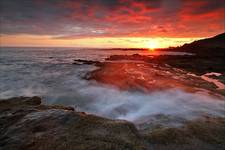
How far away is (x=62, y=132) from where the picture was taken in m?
4.18

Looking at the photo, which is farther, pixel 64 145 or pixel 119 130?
pixel 119 130

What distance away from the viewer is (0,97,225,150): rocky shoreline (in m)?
3.80

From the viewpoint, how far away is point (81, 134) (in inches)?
163

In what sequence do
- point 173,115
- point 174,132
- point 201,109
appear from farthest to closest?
point 201,109 → point 173,115 → point 174,132

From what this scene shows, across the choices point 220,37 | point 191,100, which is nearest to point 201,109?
point 191,100

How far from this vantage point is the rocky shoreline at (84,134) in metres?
3.80

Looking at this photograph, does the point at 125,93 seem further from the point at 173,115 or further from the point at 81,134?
the point at 81,134

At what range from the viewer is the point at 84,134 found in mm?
4141

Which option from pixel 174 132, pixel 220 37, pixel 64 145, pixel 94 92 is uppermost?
pixel 220 37

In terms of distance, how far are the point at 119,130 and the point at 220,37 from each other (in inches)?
4644

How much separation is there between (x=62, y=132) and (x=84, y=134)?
1.65ft

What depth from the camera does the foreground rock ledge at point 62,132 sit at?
12.3 feet

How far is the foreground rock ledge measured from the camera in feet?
12.3

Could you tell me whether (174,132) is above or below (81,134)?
below
